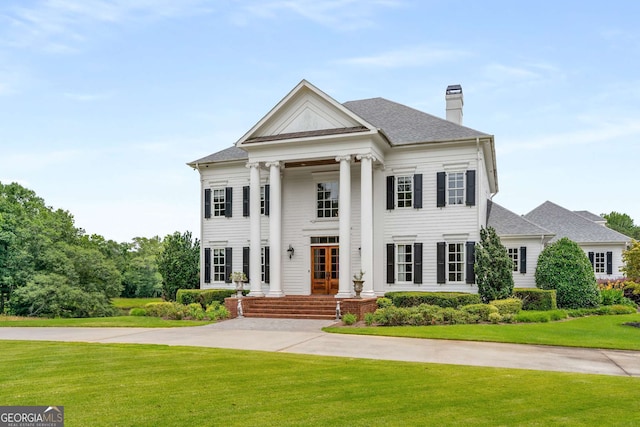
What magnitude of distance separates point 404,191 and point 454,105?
7.08 meters

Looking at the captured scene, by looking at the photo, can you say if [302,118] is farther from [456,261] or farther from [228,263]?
[456,261]

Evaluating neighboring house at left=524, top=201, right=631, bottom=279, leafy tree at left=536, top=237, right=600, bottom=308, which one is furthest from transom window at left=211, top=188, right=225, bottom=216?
neighboring house at left=524, top=201, right=631, bottom=279

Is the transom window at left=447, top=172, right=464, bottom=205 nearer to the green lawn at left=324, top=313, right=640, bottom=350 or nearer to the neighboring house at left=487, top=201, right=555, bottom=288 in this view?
the neighboring house at left=487, top=201, right=555, bottom=288

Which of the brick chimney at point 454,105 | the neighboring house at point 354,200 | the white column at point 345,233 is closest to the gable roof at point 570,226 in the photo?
the brick chimney at point 454,105

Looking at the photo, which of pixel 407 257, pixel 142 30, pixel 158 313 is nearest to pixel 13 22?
pixel 142 30

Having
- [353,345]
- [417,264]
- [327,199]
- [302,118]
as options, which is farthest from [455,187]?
[353,345]

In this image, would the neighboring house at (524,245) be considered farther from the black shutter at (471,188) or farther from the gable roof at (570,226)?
the gable roof at (570,226)

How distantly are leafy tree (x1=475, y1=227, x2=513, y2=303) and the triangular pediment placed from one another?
24.6 feet

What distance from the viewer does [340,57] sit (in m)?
17.6

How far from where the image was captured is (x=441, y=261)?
2102 cm

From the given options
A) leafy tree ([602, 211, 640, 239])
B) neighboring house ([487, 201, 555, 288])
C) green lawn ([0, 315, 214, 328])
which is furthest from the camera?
leafy tree ([602, 211, 640, 239])

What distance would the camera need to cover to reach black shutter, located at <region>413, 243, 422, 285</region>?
21.3m

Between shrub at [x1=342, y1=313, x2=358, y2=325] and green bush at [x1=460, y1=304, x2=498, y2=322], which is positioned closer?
shrub at [x1=342, y1=313, x2=358, y2=325]

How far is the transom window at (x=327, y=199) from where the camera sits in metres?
23.0
